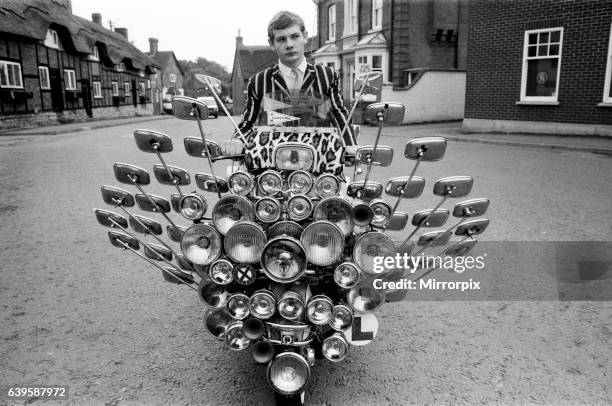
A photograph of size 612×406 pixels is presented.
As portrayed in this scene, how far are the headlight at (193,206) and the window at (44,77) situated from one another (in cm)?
2605

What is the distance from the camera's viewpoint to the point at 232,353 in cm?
299

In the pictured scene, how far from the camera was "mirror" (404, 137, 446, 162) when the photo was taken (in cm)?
250

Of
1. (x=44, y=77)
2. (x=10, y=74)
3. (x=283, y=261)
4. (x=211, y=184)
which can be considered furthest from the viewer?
(x=44, y=77)

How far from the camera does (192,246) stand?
2.35 meters

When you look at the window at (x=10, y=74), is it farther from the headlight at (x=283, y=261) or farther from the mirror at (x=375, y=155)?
the headlight at (x=283, y=261)

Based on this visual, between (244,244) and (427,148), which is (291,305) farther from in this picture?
(427,148)

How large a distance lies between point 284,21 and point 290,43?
5.2 inches

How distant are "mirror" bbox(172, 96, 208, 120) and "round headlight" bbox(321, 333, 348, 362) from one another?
1206mm

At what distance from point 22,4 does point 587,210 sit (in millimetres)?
25670

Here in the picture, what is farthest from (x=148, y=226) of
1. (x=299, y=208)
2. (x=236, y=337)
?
(x=299, y=208)

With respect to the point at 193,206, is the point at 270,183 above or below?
above

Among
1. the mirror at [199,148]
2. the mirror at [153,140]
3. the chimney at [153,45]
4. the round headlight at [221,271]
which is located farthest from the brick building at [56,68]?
the chimney at [153,45]

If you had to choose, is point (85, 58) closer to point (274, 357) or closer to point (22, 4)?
point (22, 4)

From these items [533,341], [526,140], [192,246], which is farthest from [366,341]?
[526,140]
